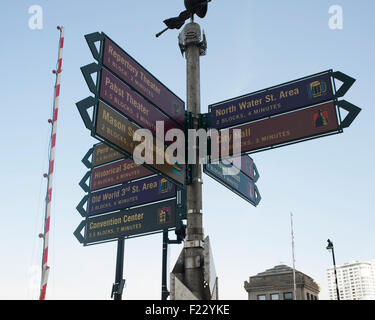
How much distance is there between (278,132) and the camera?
11.1 meters

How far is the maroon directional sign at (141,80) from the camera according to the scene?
10.1 metres

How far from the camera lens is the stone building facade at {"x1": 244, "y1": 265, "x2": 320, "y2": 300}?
55.7 m

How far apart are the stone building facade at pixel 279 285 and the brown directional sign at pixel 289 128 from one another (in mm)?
48196

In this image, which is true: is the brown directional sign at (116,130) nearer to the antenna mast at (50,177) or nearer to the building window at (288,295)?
the antenna mast at (50,177)

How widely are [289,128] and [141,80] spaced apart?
403cm

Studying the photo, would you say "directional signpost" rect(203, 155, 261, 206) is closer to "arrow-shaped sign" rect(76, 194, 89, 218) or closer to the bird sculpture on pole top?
the bird sculpture on pole top

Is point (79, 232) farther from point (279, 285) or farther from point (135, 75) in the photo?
point (279, 285)

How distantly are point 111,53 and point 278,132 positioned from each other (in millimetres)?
4679

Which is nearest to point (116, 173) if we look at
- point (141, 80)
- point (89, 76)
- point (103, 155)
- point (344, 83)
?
point (103, 155)

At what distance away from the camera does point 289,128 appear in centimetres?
1107

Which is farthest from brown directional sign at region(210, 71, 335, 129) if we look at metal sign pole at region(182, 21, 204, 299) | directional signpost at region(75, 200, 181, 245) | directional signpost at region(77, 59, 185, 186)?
directional signpost at region(75, 200, 181, 245)

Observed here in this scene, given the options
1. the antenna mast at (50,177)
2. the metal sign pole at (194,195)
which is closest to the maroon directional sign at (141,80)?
the metal sign pole at (194,195)
